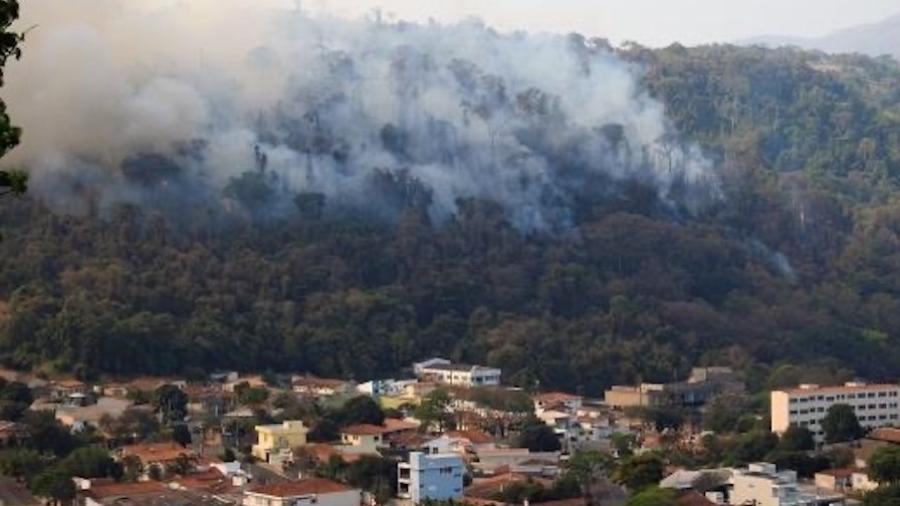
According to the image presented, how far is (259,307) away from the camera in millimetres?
49531

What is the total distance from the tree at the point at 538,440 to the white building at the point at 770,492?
677cm

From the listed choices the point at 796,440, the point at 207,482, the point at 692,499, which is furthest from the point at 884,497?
the point at 207,482

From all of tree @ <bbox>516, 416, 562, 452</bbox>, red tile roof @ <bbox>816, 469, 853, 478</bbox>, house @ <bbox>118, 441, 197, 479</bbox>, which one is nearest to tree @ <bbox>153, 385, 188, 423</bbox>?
house @ <bbox>118, 441, 197, 479</bbox>

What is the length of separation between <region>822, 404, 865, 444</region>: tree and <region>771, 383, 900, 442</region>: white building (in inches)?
23.5

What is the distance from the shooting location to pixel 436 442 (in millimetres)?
36062

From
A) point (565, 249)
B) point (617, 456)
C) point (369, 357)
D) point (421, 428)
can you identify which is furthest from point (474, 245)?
point (617, 456)

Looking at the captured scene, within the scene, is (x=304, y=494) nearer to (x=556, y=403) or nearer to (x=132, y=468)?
(x=132, y=468)

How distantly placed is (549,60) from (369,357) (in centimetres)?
3158

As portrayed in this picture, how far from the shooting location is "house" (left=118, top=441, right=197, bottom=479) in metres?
33.9

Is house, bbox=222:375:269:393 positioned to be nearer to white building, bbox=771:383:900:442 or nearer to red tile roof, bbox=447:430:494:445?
red tile roof, bbox=447:430:494:445

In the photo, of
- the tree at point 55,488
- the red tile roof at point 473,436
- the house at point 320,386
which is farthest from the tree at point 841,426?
the tree at point 55,488

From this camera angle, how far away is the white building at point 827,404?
129ft

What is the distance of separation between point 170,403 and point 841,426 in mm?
14447

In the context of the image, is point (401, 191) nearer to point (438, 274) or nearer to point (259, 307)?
point (438, 274)
